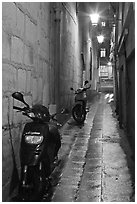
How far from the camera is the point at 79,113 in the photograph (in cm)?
746

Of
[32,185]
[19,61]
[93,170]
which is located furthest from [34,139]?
[93,170]

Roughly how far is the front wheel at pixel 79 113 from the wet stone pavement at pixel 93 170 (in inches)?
61.4

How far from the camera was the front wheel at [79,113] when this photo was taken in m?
7.29

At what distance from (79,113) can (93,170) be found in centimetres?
405

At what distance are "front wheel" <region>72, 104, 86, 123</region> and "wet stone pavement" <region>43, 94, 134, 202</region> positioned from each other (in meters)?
1.56

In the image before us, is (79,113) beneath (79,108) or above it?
beneath

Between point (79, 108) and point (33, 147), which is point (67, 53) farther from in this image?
point (33, 147)

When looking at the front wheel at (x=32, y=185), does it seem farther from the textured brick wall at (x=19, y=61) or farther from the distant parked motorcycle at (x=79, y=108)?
the distant parked motorcycle at (x=79, y=108)

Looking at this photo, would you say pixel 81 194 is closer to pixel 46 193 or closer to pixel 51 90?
pixel 46 193

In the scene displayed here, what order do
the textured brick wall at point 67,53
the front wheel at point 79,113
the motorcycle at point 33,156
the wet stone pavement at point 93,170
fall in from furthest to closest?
1. the front wheel at point 79,113
2. the textured brick wall at point 67,53
3. the wet stone pavement at point 93,170
4. the motorcycle at point 33,156

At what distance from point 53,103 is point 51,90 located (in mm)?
316

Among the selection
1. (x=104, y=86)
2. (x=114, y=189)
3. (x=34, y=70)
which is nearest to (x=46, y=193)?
(x=114, y=189)

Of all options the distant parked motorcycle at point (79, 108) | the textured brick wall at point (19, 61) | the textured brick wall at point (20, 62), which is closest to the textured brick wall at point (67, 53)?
the distant parked motorcycle at point (79, 108)

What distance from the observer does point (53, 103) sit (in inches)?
204
